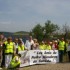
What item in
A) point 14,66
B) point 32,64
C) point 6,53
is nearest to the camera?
point 14,66

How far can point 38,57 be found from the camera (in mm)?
19578

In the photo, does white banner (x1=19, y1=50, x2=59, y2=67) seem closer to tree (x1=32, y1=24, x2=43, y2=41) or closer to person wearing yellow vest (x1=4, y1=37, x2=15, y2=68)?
person wearing yellow vest (x1=4, y1=37, x2=15, y2=68)

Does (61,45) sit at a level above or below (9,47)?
above

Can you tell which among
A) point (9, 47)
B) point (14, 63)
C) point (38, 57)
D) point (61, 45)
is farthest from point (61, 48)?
point (14, 63)

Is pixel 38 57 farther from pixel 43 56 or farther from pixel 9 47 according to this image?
Result: pixel 9 47

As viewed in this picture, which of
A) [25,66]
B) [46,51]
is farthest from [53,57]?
[25,66]

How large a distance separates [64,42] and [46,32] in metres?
39.4

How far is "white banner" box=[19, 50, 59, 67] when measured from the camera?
734 inches

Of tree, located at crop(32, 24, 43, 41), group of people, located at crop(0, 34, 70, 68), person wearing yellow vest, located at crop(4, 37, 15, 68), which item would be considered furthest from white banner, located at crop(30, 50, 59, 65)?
tree, located at crop(32, 24, 43, 41)

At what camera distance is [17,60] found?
16.6 meters

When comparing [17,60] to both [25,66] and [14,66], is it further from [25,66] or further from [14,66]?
[25,66]

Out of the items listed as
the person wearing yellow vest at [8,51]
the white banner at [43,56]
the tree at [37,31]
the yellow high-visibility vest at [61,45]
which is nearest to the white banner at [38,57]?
the white banner at [43,56]

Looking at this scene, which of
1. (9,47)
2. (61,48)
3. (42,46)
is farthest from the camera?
(61,48)

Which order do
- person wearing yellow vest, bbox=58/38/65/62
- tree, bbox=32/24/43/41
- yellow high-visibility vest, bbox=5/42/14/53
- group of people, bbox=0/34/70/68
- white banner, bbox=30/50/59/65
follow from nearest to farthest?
group of people, bbox=0/34/70/68 < yellow high-visibility vest, bbox=5/42/14/53 < white banner, bbox=30/50/59/65 < person wearing yellow vest, bbox=58/38/65/62 < tree, bbox=32/24/43/41
